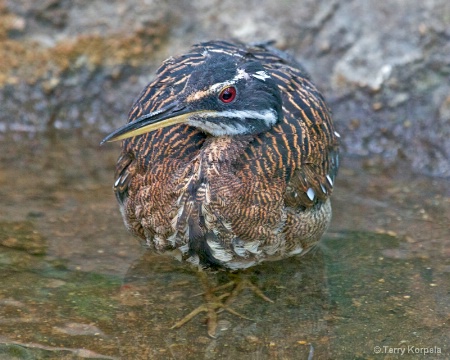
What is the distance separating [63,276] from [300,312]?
1687mm

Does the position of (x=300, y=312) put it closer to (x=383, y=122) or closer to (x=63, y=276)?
(x=63, y=276)

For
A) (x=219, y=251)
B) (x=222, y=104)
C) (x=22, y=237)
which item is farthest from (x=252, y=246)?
(x=22, y=237)

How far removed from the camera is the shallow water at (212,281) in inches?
188

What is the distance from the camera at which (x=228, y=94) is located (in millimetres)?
4824

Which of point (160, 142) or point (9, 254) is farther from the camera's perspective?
point (9, 254)

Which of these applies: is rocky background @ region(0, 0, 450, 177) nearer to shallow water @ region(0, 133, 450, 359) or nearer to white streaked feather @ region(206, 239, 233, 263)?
shallow water @ region(0, 133, 450, 359)

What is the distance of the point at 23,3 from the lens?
7.98 metres

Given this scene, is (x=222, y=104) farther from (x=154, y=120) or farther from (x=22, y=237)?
(x=22, y=237)

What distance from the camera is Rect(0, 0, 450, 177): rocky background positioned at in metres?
7.66

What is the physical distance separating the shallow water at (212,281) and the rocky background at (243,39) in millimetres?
875

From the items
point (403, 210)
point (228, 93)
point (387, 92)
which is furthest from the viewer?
point (387, 92)

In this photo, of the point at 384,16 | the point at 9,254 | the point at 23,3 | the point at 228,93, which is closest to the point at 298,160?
the point at 228,93

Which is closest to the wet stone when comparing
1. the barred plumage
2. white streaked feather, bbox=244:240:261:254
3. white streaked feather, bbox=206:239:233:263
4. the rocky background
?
the barred plumage

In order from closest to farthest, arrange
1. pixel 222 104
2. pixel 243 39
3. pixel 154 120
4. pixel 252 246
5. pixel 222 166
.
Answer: pixel 154 120 < pixel 222 104 < pixel 222 166 < pixel 252 246 < pixel 243 39
